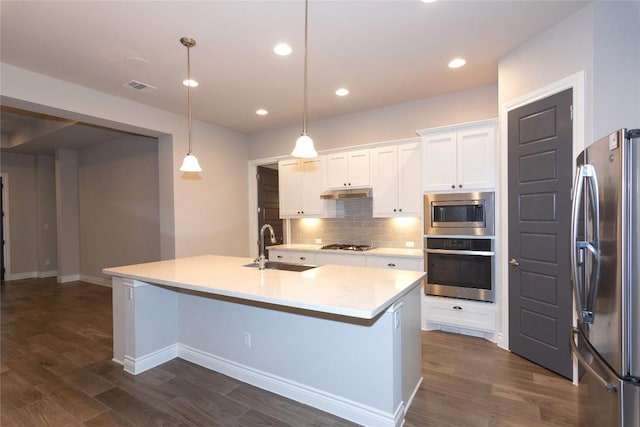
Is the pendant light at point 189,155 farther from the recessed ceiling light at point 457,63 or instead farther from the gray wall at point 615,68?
the gray wall at point 615,68

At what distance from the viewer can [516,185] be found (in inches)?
113

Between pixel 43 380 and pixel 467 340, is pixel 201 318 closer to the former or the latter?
pixel 43 380

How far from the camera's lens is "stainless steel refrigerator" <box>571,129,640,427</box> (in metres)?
1.30

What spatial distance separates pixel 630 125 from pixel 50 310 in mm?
7101

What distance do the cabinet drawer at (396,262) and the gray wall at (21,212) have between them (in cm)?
800

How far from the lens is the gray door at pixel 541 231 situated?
2.50 metres

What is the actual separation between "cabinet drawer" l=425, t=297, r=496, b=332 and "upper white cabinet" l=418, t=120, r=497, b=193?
1269 millimetres

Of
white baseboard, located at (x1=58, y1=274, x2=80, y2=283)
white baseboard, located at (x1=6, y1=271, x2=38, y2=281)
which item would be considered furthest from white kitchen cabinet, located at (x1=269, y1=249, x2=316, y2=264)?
white baseboard, located at (x1=6, y1=271, x2=38, y2=281)

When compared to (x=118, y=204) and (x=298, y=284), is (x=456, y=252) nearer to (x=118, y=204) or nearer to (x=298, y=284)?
(x=298, y=284)

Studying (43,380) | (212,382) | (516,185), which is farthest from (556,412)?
(43,380)

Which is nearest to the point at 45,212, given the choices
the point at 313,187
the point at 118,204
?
the point at 118,204

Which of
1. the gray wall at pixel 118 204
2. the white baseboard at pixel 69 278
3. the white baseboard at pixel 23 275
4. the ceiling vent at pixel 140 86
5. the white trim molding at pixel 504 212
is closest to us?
the white trim molding at pixel 504 212

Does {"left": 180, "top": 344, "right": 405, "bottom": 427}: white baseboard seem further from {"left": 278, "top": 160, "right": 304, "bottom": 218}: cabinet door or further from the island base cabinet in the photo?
{"left": 278, "top": 160, "right": 304, "bottom": 218}: cabinet door

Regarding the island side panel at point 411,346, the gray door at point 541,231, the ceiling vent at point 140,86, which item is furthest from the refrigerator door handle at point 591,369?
the ceiling vent at point 140,86
